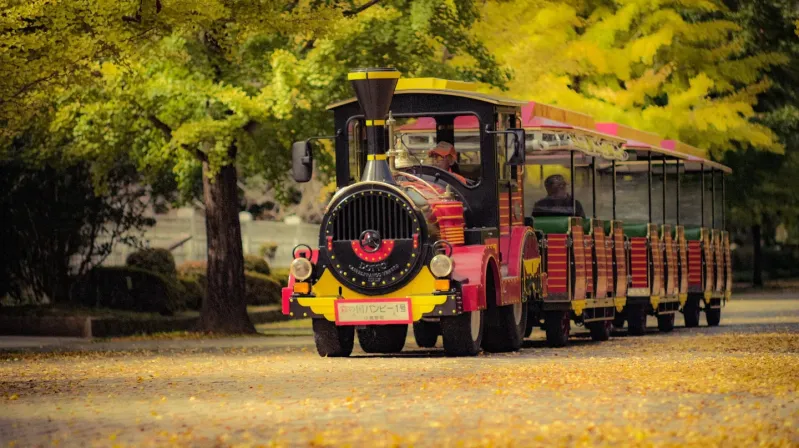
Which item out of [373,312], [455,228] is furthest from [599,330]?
[373,312]

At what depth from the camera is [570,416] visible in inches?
487

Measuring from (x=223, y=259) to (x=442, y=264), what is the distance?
925 cm

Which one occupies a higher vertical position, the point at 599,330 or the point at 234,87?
the point at 234,87

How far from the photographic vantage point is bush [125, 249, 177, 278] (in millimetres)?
32188

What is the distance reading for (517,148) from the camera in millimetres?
20797

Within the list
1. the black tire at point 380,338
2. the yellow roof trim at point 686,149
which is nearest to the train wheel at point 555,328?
the black tire at point 380,338

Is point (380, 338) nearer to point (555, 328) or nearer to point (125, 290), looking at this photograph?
point (555, 328)

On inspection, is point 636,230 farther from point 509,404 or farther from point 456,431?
point 456,431

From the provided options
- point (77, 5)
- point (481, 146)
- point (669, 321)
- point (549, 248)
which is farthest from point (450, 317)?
point (669, 321)

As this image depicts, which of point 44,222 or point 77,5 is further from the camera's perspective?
point 44,222

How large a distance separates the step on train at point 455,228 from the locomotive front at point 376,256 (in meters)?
0.02

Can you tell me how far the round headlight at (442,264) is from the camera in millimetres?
19406

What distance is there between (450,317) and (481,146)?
248cm

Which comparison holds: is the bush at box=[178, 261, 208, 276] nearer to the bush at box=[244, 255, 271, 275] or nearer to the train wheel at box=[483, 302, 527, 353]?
the bush at box=[244, 255, 271, 275]
